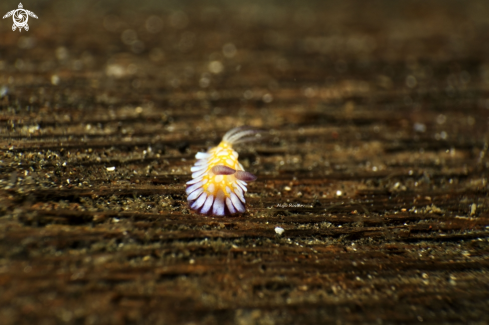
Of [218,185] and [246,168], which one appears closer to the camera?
[218,185]

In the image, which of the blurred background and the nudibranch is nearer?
the blurred background

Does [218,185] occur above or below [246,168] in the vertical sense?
below

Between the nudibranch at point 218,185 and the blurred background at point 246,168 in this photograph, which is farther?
the nudibranch at point 218,185

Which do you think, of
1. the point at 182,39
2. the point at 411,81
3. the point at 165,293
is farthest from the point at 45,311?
the point at 411,81
